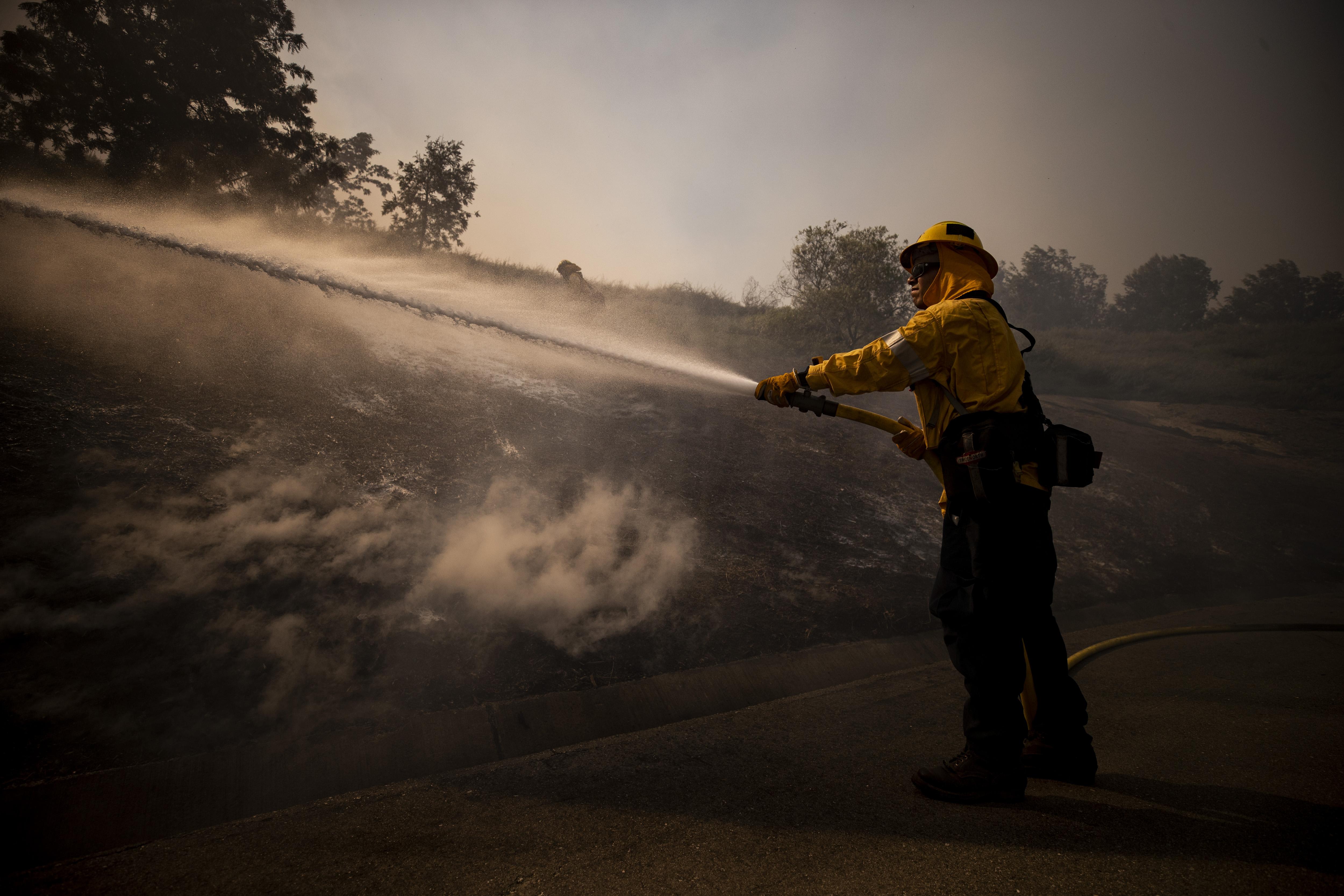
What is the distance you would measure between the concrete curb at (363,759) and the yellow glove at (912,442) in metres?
1.34

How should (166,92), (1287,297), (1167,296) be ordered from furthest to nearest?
(1167,296)
(1287,297)
(166,92)

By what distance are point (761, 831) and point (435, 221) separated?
2640cm

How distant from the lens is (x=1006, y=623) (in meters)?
1.98

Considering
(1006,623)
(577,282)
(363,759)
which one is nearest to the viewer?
(1006,623)

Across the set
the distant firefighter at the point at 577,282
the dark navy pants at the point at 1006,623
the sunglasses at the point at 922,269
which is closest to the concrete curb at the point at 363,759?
the dark navy pants at the point at 1006,623

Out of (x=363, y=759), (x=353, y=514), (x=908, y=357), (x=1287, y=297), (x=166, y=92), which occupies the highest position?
(x=1287, y=297)

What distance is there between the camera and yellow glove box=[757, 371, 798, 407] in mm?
2520

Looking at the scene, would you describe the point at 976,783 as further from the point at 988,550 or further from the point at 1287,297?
the point at 1287,297

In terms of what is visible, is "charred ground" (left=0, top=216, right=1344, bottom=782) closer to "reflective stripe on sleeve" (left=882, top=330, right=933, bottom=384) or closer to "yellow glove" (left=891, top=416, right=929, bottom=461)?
"yellow glove" (left=891, top=416, right=929, bottom=461)

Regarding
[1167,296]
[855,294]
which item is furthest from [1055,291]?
[855,294]

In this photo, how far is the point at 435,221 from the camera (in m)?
23.7

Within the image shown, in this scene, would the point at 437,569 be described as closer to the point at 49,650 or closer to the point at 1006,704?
the point at 49,650

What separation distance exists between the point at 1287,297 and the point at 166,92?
63.3 m

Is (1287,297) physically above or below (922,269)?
above
